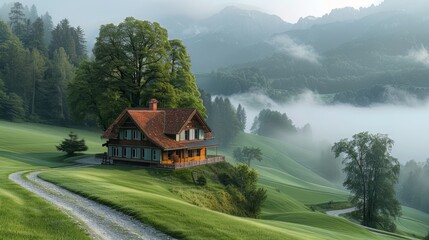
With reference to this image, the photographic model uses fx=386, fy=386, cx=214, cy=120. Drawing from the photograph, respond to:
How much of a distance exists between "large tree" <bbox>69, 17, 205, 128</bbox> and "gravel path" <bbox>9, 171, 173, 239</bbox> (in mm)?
33607

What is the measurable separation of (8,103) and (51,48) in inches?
2523

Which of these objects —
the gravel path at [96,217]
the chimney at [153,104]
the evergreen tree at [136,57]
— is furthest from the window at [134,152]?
the gravel path at [96,217]

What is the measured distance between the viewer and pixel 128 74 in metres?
65.4

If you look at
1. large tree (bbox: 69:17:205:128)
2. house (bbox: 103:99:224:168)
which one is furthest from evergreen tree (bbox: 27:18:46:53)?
house (bbox: 103:99:224:168)

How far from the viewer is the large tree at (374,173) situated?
69.2m

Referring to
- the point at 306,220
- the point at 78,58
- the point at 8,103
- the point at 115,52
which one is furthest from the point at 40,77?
the point at 306,220

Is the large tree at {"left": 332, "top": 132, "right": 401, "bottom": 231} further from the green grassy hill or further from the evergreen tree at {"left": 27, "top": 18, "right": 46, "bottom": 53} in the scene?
the evergreen tree at {"left": 27, "top": 18, "right": 46, "bottom": 53}

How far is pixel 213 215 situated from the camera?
2658cm

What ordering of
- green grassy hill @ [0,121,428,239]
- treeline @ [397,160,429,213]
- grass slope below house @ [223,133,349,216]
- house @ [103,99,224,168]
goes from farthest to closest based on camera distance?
treeline @ [397,160,429,213] → grass slope below house @ [223,133,349,216] → house @ [103,99,224,168] → green grassy hill @ [0,121,428,239]

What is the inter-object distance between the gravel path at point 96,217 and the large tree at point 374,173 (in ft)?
179

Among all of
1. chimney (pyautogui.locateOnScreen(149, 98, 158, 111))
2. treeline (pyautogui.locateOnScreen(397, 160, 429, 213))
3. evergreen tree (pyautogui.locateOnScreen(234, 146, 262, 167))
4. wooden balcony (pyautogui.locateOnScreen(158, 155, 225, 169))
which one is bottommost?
treeline (pyautogui.locateOnScreen(397, 160, 429, 213))

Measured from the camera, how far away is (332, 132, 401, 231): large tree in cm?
6919

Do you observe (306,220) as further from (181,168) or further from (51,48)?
(51,48)

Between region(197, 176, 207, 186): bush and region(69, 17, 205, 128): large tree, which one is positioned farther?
region(69, 17, 205, 128): large tree
